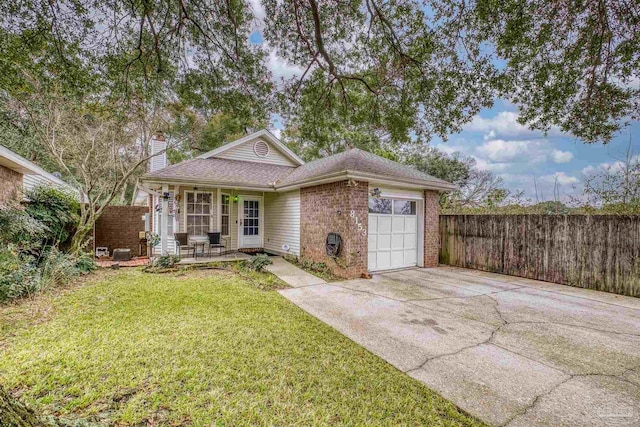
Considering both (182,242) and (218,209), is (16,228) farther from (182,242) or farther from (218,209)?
(218,209)

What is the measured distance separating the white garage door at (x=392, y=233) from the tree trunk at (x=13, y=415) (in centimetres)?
781

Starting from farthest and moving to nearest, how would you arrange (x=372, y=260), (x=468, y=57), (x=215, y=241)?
(x=215, y=241)
(x=372, y=260)
(x=468, y=57)

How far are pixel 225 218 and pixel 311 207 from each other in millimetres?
4034

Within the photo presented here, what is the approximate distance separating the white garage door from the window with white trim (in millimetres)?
5868

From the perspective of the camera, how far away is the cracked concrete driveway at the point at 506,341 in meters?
2.66

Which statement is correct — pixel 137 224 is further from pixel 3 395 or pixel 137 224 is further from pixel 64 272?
pixel 3 395

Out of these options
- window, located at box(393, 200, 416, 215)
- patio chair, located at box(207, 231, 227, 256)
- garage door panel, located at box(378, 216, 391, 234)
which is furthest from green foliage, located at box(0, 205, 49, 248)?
window, located at box(393, 200, 416, 215)

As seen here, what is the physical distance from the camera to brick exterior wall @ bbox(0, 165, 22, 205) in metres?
8.12

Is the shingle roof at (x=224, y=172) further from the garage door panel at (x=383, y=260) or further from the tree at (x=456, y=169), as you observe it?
the tree at (x=456, y=169)

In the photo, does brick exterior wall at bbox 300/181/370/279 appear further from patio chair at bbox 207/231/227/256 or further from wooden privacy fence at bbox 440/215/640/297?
wooden privacy fence at bbox 440/215/640/297

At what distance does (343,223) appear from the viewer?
7945 mm

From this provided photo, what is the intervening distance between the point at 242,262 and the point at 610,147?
10.3 meters

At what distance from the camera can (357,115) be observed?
6914mm

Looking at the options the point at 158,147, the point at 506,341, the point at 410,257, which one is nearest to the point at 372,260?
the point at 410,257
